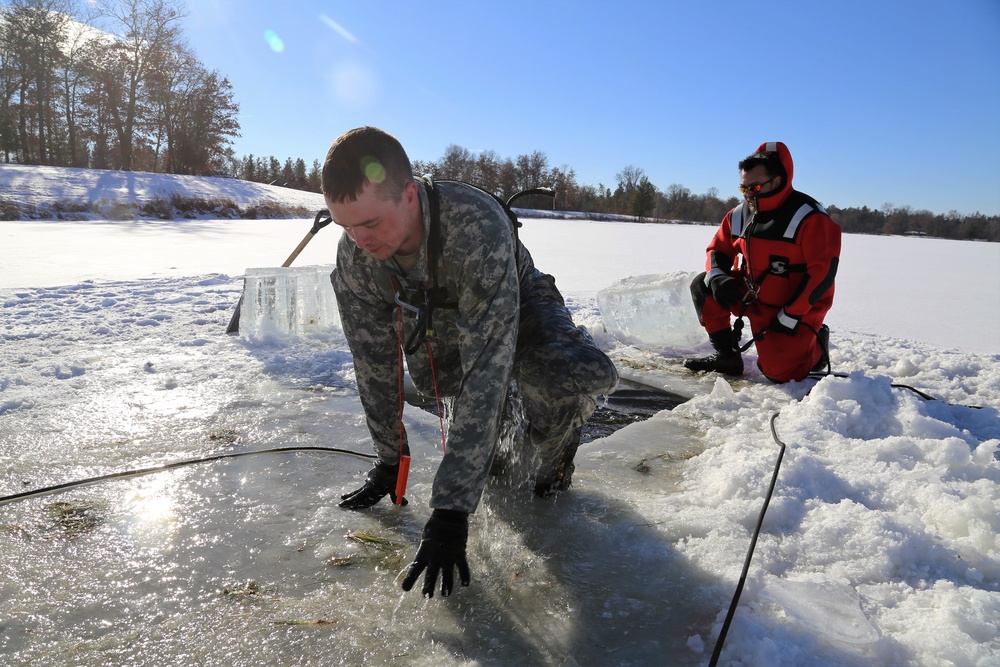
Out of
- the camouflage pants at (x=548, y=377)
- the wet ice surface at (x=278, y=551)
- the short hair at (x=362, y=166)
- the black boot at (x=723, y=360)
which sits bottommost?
the wet ice surface at (x=278, y=551)

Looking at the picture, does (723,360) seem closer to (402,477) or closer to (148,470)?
(402,477)

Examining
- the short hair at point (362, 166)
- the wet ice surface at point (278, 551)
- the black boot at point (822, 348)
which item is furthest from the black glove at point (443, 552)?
the black boot at point (822, 348)

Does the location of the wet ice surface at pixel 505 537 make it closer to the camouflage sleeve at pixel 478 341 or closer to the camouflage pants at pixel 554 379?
the camouflage pants at pixel 554 379

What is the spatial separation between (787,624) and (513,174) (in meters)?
38.0

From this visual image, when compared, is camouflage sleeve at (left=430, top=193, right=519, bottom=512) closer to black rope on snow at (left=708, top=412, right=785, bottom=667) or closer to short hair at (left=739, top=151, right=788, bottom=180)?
black rope on snow at (left=708, top=412, right=785, bottom=667)

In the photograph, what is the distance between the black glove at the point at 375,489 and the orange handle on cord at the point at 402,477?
6 centimetres

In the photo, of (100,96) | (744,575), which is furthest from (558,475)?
(100,96)

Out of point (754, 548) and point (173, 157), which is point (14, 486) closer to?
point (754, 548)

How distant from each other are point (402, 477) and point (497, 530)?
0.36 m

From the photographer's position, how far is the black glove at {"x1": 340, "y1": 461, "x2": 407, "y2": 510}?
6.93 feet

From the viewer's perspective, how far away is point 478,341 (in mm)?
1676

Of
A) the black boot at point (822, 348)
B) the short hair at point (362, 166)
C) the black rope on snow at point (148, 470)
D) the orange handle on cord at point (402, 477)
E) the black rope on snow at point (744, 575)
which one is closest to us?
the black rope on snow at point (744, 575)

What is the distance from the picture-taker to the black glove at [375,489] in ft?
6.93

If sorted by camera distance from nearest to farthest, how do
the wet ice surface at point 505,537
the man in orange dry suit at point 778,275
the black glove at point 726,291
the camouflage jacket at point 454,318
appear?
the wet ice surface at point 505,537, the camouflage jacket at point 454,318, the man in orange dry suit at point 778,275, the black glove at point 726,291
